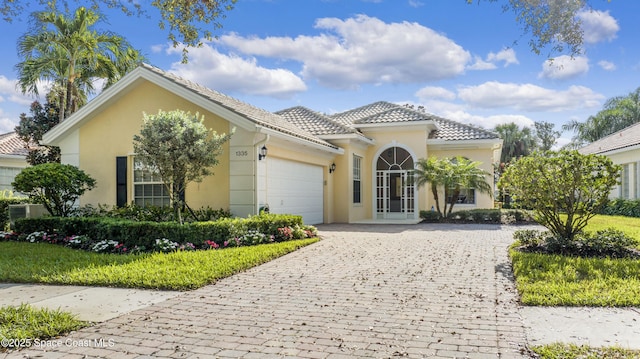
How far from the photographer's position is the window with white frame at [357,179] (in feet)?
65.6

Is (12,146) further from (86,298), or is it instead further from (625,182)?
(625,182)

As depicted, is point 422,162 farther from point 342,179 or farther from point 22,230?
point 22,230

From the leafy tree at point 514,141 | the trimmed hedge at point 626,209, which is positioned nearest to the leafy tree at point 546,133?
A: the leafy tree at point 514,141

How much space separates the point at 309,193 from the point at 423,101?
18472mm

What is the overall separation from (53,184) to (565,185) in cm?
1266

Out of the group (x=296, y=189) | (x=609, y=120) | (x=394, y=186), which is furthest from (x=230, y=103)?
(x=609, y=120)

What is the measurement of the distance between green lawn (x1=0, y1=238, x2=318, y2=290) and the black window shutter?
151 inches

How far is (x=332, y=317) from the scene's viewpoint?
544 centimetres

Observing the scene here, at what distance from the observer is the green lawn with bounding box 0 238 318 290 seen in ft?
23.7

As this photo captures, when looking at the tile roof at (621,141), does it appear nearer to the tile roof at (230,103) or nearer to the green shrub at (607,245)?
the green shrub at (607,245)

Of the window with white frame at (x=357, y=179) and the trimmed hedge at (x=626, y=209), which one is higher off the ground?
the window with white frame at (x=357, y=179)

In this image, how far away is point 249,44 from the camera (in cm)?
1213

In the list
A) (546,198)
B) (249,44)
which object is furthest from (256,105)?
(546,198)

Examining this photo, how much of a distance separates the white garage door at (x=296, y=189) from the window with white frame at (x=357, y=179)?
7.35 ft
